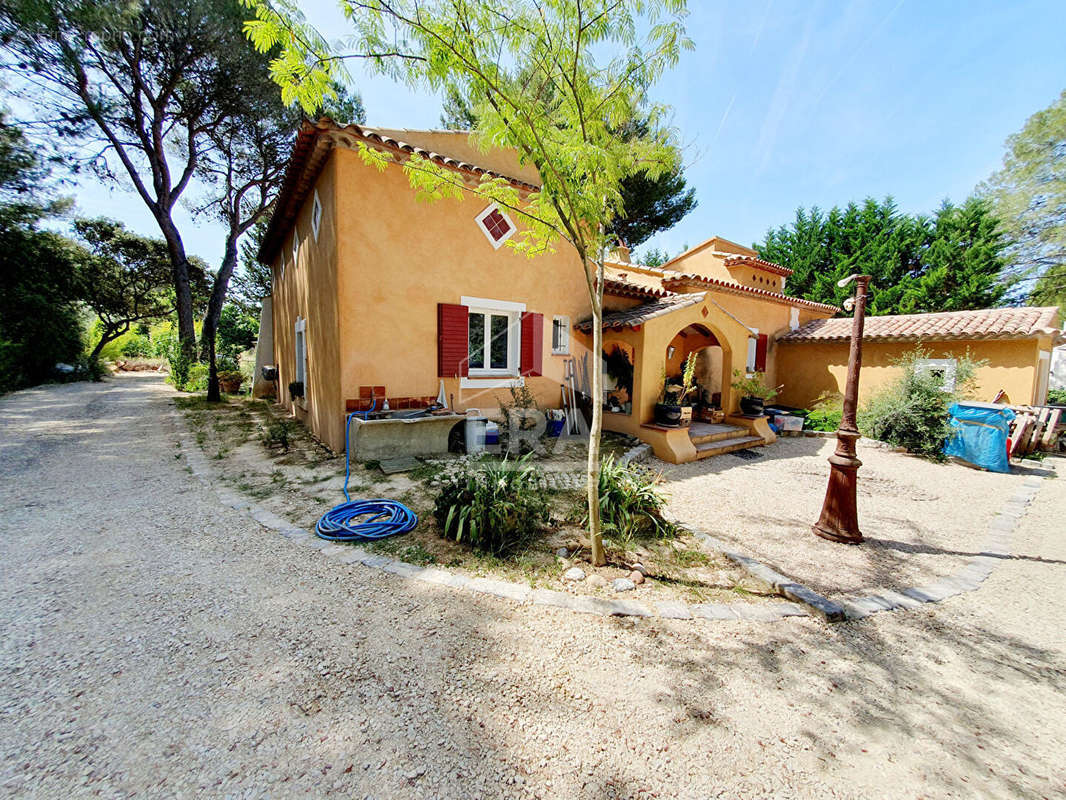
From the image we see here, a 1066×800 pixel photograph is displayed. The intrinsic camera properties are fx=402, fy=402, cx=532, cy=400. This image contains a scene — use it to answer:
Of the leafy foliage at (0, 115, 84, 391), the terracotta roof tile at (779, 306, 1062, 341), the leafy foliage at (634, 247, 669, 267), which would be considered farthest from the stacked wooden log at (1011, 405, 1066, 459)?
the leafy foliage at (0, 115, 84, 391)

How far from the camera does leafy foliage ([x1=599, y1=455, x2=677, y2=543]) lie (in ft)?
14.0

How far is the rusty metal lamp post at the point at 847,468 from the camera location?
14.1 feet

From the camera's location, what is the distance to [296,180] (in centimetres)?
776

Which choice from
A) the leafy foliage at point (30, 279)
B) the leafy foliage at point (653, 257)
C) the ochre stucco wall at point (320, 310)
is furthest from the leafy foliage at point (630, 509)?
the leafy foliage at point (653, 257)

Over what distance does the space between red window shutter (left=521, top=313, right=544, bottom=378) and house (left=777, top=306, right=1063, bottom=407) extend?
7.59 meters

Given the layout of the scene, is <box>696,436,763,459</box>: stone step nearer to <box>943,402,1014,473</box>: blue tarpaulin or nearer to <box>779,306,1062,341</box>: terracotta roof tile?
<box>943,402,1014,473</box>: blue tarpaulin

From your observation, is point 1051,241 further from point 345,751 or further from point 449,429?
point 345,751

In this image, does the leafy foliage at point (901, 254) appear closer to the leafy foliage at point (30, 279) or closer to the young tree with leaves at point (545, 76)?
the young tree with leaves at point (545, 76)

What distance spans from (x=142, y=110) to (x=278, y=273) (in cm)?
827

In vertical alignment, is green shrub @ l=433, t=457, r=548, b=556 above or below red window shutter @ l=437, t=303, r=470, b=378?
below

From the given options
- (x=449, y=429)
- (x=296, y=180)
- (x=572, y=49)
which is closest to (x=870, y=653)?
(x=572, y=49)

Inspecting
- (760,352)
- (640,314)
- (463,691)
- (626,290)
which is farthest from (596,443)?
(760,352)

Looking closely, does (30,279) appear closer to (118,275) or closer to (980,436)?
(118,275)

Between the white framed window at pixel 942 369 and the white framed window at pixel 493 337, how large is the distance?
9393 mm
